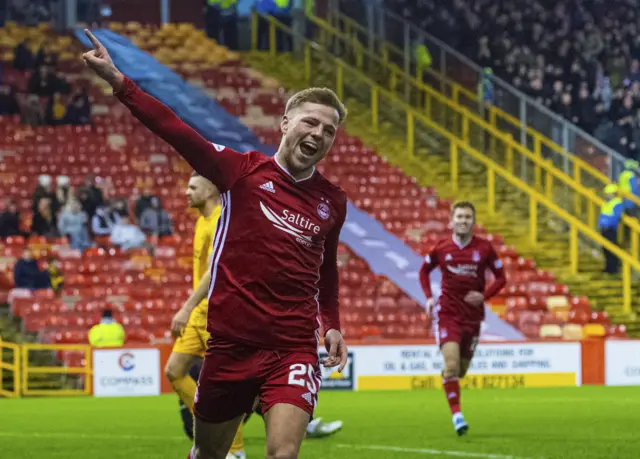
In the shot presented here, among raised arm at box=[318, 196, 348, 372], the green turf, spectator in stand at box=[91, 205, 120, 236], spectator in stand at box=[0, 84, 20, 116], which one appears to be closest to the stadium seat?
the green turf

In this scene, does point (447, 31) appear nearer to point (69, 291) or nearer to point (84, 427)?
point (69, 291)

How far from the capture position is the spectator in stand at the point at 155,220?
80.9 ft

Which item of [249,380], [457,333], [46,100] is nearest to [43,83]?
[46,100]

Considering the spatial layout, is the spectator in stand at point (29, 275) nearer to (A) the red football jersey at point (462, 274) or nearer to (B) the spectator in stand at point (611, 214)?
(B) the spectator in stand at point (611, 214)

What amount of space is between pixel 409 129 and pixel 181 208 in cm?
536

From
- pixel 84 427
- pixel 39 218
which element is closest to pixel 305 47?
pixel 39 218

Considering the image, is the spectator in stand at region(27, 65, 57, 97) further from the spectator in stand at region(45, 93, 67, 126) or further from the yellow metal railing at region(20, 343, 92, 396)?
the yellow metal railing at region(20, 343, 92, 396)

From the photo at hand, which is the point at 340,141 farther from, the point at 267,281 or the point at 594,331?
the point at 267,281

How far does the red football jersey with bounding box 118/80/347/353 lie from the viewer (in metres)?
5.90

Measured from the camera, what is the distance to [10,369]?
20375mm

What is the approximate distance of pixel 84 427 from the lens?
46.3 ft

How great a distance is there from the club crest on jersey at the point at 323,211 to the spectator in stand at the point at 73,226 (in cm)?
1836

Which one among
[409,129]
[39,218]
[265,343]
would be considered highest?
[409,129]

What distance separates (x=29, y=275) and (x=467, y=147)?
29.1ft
